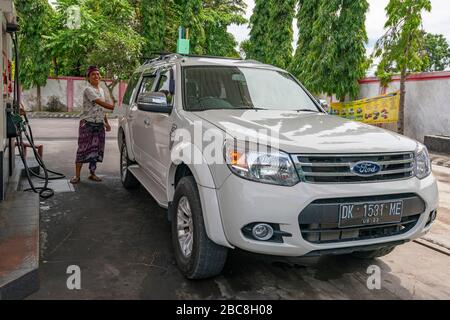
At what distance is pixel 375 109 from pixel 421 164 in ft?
39.1

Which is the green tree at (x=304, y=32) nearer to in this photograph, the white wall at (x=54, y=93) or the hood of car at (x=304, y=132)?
the white wall at (x=54, y=93)

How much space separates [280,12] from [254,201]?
25.2 m

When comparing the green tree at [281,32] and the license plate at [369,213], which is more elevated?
the green tree at [281,32]

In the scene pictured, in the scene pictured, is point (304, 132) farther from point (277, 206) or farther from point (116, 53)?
point (116, 53)

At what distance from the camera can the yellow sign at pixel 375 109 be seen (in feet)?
46.0

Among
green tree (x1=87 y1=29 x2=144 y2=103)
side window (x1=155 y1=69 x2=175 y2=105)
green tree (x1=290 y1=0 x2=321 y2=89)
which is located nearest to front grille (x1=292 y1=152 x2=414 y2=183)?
side window (x1=155 y1=69 x2=175 y2=105)

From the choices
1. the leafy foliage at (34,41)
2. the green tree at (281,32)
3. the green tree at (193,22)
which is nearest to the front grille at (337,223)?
the leafy foliage at (34,41)

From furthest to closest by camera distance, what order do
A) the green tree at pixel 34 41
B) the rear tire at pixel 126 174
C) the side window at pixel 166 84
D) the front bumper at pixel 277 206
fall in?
the green tree at pixel 34 41 < the rear tire at pixel 126 174 < the side window at pixel 166 84 < the front bumper at pixel 277 206

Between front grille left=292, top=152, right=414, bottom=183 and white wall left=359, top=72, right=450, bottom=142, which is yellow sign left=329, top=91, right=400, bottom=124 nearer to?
white wall left=359, top=72, right=450, bottom=142

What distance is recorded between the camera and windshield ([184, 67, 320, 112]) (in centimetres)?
408

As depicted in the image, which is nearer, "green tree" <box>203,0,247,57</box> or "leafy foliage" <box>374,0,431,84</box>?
"leafy foliage" <box>374,0,431,84</box>

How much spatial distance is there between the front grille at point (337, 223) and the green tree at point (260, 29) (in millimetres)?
24209

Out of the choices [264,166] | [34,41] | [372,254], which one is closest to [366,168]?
[264,166]

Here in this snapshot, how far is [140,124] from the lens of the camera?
518cm
